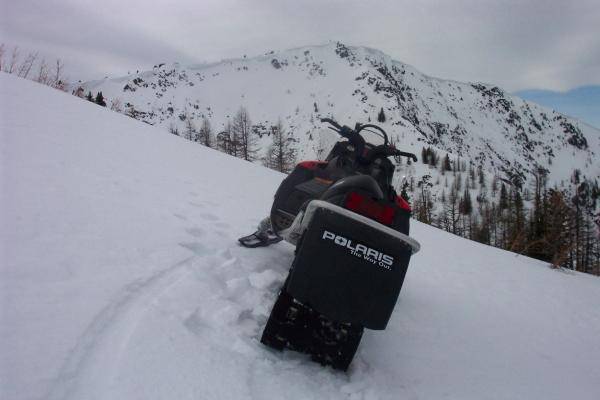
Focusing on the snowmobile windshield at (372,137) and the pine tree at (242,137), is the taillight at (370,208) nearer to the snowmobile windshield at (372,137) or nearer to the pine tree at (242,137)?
the snowmobile windshield at (372,137)

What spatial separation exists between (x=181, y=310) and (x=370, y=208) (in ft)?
4.31

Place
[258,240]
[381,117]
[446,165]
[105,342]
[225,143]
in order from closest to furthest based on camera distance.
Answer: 1. [105,342]
2. [258,240]
3. [225,143]
4. [446,165]
5. [381,117]

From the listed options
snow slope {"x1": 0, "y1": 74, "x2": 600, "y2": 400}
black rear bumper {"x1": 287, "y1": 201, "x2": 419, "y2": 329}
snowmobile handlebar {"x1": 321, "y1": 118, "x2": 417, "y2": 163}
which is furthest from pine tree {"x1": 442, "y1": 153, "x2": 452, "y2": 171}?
black rear bumper {"x1": 287, "y1": 201, "x2": 419, "y2": 329}

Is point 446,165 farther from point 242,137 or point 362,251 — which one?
point 362,251

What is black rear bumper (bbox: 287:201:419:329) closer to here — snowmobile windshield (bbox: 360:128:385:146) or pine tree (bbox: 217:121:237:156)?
snowmobile windshield (bbox: 360:128:385:146)

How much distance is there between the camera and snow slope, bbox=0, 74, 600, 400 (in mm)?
1583

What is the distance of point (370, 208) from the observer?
2.05 metres

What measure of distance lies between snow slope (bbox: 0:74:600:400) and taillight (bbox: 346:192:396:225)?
0.99 m

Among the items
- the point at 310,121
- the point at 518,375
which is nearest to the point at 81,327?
the point at 518,375

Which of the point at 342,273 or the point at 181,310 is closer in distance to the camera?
the point at 342,273

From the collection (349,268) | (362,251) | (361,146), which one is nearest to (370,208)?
(362,251)

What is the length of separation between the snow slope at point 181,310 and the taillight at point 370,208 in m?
0.99

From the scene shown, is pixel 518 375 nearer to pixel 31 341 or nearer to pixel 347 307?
pixel 347 307

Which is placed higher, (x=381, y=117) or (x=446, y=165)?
(x=381, y=117)
